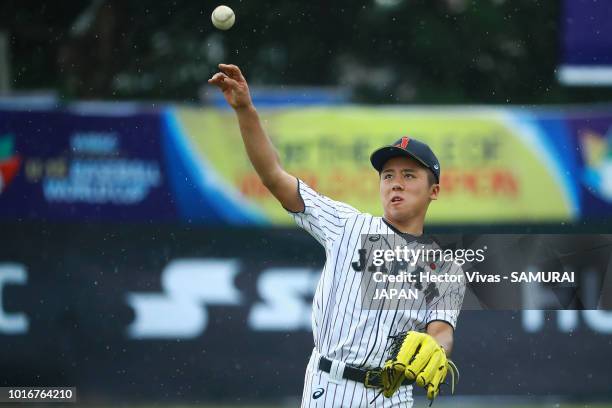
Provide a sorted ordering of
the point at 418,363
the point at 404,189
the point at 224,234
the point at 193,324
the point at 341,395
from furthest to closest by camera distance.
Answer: the point at 224,234 < the point at 193,324 < the point at 404,189 < the point at 341,395 < the point at 418,363

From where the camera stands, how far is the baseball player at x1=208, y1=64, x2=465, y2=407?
4.23 meters

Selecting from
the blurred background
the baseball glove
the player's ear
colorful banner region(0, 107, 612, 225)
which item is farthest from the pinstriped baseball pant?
colorful banner region(0, 107, 612, 225)

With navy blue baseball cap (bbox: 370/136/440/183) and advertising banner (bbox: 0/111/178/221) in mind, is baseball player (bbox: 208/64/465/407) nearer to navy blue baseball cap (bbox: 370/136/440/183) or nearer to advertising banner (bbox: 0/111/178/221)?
navy blue baseball cap (bbox: 370/136/440/183)

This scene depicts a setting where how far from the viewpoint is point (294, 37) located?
1239cm

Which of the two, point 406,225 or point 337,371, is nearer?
point 337,371

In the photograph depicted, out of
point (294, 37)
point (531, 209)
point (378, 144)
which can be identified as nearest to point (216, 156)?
point (378, 144)

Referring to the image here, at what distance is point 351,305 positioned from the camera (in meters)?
4.38

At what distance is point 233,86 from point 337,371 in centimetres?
118

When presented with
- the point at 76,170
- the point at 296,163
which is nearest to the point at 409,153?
the point at 296,163

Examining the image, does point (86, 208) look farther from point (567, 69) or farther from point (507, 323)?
point (567, 69)

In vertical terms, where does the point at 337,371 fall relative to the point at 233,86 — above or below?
below

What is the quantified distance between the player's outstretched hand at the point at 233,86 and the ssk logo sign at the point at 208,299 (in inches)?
146

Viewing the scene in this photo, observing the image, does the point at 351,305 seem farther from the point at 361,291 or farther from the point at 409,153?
the point at 409,153

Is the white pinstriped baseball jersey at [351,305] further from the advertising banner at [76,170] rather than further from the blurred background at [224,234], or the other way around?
the advertising banner at [76,170]
